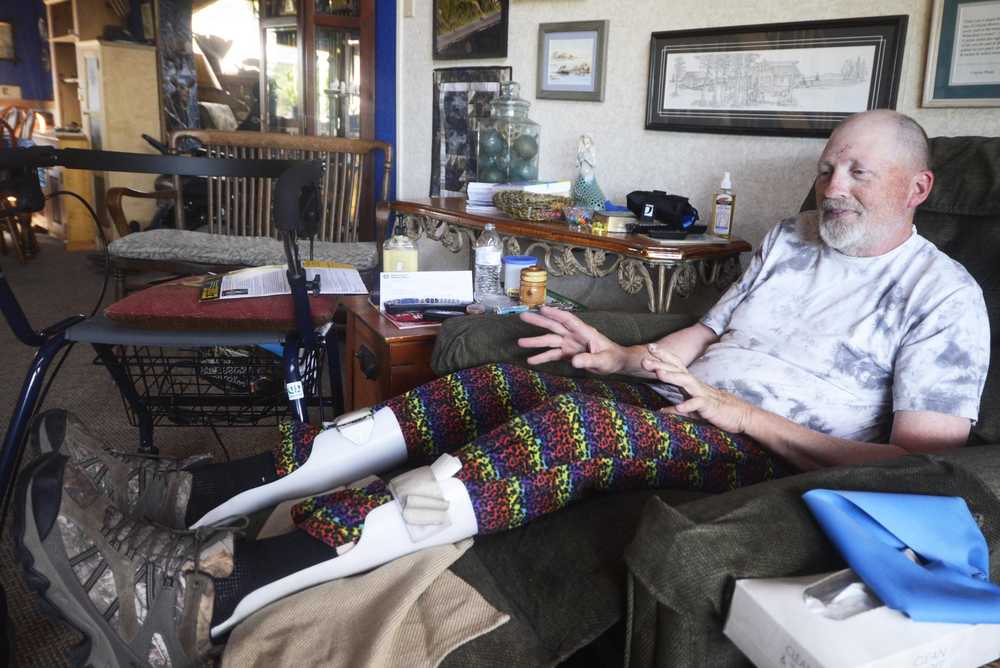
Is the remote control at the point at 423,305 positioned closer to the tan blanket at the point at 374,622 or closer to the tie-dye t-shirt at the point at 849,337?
the tie-dye t-shirt at the point at 849,337

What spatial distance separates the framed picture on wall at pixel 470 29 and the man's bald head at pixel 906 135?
6.04 feet

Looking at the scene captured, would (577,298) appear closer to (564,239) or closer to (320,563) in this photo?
(564,239)

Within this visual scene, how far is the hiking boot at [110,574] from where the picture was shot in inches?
38.3

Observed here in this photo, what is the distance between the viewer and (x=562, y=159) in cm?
275

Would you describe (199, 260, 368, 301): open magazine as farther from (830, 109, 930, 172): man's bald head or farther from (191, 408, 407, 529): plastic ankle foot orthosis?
(830, 109, 930, 172): man's bald head

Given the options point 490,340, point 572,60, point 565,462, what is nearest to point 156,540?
point 565,462

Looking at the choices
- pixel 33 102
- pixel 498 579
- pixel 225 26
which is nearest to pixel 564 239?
pixel 498 579

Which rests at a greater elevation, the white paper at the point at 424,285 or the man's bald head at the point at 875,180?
the man's bald head at the point at 875,180

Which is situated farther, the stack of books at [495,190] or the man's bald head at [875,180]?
the stack of books at [495,190]

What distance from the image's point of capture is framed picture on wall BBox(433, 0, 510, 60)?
290 centimetres

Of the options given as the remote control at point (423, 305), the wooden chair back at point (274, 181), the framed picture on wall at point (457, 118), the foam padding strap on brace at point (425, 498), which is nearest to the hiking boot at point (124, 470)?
the foam padding strap on brace at point (425, 498)

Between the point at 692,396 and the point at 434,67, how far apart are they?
2.46m

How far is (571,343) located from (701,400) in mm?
334

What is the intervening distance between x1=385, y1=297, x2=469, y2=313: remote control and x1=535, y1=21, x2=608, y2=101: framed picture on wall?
1187mm
